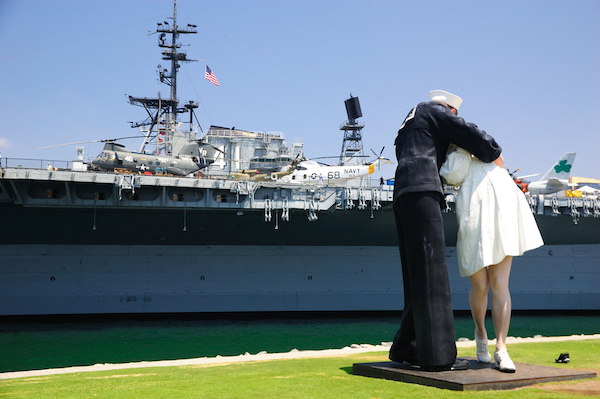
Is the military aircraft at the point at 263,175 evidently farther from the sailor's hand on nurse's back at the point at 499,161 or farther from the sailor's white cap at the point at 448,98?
the sailor's hand on nurse's back at the point at 499,161

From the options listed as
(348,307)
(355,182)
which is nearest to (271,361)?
(348,307)

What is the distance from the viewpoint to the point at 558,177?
2909 cm

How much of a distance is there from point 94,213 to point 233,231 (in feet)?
18.2

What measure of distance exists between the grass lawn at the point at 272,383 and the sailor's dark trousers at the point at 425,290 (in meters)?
0.61

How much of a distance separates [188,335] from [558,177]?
2098 centimetres

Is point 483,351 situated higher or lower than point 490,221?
lower

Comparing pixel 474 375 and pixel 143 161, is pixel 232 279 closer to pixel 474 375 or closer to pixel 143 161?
pixel 143 161

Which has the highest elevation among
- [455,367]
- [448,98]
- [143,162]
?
[143,162]

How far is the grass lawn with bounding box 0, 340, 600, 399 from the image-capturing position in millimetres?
5242

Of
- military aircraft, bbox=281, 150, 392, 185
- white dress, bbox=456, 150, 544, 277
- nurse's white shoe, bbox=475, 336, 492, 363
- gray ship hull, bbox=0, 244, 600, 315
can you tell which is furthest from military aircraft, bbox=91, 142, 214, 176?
nurse's white shoe, bbox=475, 336, 492, 363

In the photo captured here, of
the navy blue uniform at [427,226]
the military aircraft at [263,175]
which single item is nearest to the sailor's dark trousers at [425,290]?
the navy blue uniform at [427,226]

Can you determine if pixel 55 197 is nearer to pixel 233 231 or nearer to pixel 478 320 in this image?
pixel 233 231

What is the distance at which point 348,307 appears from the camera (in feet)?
79.4

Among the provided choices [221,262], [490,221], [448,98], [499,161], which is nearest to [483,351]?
[490,221]
